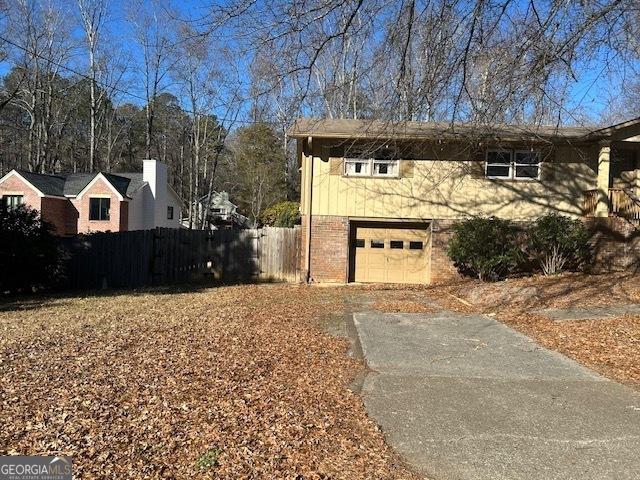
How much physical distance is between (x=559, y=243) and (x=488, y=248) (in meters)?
1.81

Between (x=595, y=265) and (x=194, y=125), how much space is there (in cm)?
3292

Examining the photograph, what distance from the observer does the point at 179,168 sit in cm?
5469

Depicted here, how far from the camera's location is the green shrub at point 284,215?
1117 inches

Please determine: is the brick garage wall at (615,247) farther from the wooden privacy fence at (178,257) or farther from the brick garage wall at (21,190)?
the brick garage wall at (21,190)

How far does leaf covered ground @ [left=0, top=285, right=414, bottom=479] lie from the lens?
351 centimetres

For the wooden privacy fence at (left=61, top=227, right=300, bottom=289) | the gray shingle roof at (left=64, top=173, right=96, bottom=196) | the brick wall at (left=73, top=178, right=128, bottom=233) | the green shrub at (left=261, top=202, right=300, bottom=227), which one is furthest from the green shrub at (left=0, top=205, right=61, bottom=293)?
the gray shingle roof at (left=64, top=173, right=96, bottom=196)

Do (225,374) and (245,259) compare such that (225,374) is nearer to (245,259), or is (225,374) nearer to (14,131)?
(245,259)

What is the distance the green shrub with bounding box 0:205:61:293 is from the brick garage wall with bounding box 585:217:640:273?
15.2 m

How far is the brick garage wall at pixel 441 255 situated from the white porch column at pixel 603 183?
4.13m

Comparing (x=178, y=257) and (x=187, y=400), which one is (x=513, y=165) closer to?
(x=178, y=257)

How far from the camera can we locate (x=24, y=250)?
13484 millimetres

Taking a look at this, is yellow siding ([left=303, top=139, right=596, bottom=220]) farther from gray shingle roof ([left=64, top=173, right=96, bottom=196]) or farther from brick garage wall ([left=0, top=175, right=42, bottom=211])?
gray shingle roof ([left=64, top=173, right=96, bottom=196])

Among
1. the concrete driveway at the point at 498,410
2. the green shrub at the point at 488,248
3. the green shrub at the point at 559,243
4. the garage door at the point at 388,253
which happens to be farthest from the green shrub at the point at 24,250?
the green shrub at the point at 559,243

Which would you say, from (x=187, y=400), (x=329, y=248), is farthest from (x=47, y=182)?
(x=187, y=400)
